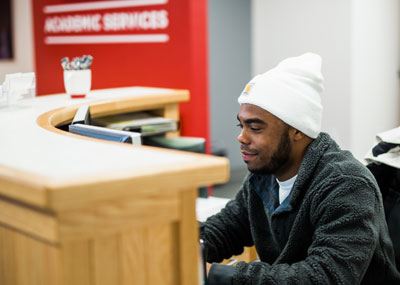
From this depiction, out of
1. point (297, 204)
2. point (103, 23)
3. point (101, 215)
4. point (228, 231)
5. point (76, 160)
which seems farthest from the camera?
point (103, 23)

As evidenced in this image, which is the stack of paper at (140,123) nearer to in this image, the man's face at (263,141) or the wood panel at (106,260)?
the man's face at (263,141)

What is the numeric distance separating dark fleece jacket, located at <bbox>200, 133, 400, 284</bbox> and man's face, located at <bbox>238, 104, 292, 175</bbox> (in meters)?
0.09

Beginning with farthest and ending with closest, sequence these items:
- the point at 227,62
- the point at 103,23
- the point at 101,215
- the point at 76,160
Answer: the point at 227,62 < the point at 103,23 < the point at 76,160 < the point at 101,215

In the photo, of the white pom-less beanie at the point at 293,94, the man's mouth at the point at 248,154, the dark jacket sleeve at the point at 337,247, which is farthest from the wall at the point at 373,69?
the dark jacket sleeve at the point at 337,247

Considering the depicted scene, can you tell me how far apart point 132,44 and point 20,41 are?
2462 millimetres

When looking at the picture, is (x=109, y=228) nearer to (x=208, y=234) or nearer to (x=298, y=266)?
(x=298, y=266)

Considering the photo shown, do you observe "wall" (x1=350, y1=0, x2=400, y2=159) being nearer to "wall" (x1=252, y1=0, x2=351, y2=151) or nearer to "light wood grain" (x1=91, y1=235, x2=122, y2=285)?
"wall" (x1=252, y1=0, x2=351, y2=151)

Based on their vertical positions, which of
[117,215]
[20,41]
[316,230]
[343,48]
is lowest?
[316,230]

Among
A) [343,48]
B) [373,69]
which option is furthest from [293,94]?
[373,69]

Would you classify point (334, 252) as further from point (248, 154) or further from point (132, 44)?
point (132, 44)

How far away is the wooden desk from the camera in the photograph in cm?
100

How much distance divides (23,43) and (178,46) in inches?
116

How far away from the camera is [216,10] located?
5.89 m

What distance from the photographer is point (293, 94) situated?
78.7 inches
